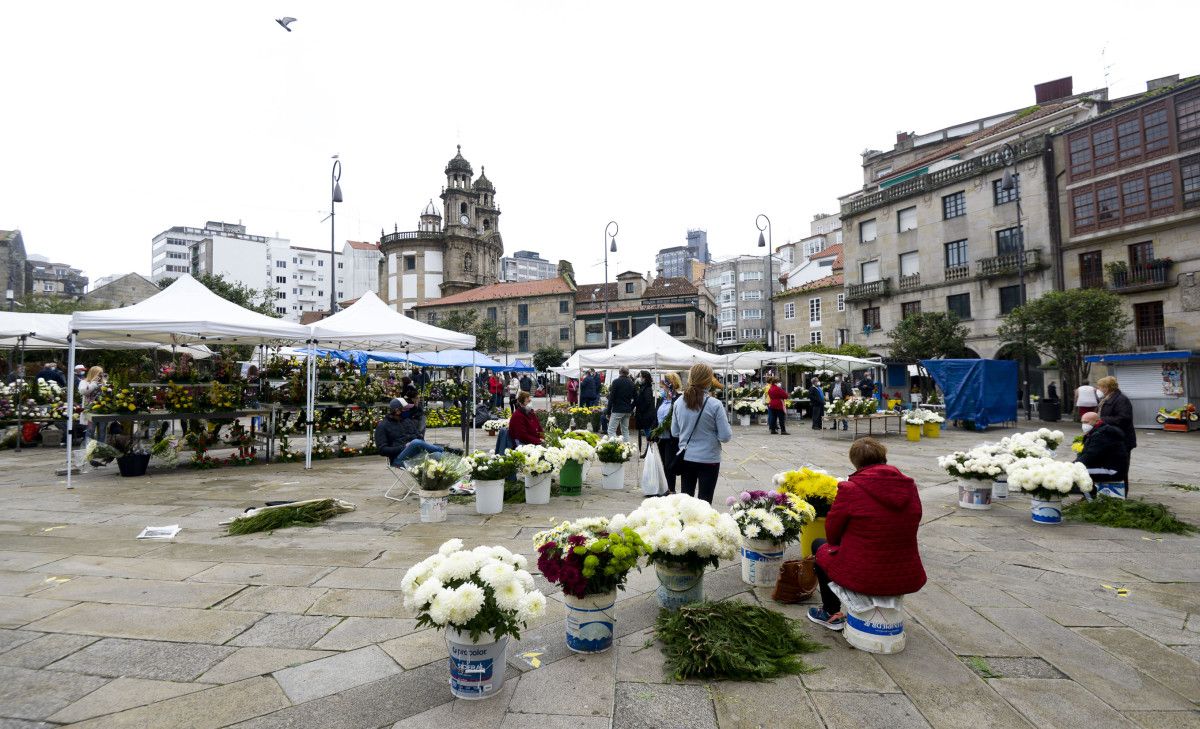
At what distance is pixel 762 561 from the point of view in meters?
4.67

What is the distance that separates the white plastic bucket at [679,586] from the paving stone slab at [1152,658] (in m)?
2.43

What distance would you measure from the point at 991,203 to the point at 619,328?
34.9m

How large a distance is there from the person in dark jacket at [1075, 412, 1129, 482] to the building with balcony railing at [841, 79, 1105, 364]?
71.4 ft

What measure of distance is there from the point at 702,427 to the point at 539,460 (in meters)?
2.44

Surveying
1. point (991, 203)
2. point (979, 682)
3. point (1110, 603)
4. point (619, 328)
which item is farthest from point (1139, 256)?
point (619, 328)

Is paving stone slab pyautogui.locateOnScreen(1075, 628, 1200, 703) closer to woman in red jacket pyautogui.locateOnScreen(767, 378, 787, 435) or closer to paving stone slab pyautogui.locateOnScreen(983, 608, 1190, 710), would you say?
paving stone slab pyautogui.locateOnScreen(983, 608, 1190, 710)

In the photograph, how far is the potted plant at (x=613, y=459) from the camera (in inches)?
337

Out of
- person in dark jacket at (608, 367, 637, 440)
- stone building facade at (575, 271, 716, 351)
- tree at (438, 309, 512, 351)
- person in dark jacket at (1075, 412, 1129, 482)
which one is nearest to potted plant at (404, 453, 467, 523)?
person in dark jacket at (608, 367, 637, 440)

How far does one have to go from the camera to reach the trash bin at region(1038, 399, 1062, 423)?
72.4ft

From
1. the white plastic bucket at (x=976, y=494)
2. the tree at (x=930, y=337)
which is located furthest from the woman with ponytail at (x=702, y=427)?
the tree at (x=930, y=337)

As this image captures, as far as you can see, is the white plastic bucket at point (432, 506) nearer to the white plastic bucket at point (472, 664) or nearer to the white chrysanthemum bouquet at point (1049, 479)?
the white plastic bucket at point (472, 664)

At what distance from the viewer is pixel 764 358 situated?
21.3m

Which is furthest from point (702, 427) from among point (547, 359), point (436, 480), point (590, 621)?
point (547, 359)

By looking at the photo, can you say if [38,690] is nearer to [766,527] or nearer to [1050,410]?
[766,527]
